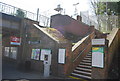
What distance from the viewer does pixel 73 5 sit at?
22.0m

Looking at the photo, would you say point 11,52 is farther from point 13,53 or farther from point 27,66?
point 27,66

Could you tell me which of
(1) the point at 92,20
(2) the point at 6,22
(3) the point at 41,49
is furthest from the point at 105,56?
(1) the point at 92,20

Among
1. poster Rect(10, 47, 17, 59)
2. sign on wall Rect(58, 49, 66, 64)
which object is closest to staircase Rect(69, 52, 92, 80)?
sign on wall Rect(58, 49, 66, 64)

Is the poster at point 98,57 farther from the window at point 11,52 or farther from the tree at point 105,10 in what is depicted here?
the tree at point 105,10

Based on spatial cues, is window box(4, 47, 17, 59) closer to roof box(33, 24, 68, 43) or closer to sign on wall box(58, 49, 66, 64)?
roof box(33, 24, 68, 43)

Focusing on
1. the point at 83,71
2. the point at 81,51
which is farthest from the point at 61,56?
the point at 81,51

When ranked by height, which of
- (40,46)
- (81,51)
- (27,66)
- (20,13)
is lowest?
(27,66)

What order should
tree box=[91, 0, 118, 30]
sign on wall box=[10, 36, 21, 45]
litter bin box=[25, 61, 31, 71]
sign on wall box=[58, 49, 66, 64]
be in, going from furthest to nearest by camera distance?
tree box=[91, 0, 118, 30], sign on wall box=[10, 36, 21, 45], litter bin box=[25, 61, 31, 71], sign on wall box=[58, 49, 66, 64]

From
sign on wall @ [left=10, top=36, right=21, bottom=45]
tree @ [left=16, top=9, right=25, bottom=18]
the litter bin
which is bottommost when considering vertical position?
the litter bin

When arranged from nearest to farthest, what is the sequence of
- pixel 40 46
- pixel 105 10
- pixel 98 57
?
pixel 98 57 < pixel 40 46 < pixel 105 10

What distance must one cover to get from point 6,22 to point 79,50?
26.0 feet

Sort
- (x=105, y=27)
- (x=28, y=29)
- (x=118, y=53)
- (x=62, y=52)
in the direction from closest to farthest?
(x=62, y=52) → (x=118, y=53) → (x=28, y=29) → (x=105, y=27)

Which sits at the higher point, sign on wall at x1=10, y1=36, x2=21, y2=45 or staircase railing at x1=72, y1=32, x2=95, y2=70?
sign on wall at x1=10, y1=36, x2=21, y2=45

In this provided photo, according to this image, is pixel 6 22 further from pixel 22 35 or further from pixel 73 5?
pixel 73 5
